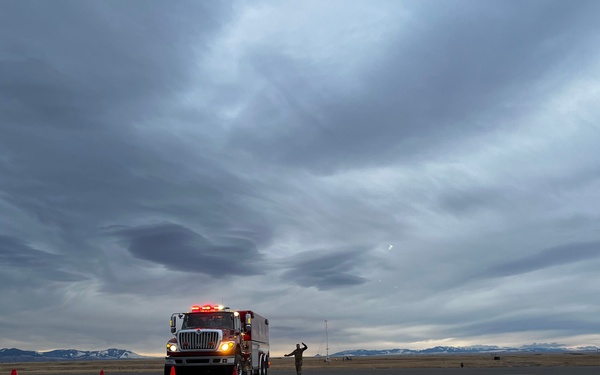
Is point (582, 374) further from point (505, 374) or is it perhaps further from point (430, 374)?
point (430, 374)

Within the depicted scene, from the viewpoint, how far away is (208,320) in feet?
89.0

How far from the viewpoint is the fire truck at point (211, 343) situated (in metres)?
25.4

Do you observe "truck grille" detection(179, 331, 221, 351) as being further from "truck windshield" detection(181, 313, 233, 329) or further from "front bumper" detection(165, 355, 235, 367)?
"truck windshield" detection(181, 313, 233, 329)

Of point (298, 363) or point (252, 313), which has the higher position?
point (252, 313)

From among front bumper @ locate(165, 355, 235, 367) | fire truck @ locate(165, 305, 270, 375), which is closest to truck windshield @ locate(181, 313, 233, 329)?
fire truck @ locate(165, 305, 270, 375)

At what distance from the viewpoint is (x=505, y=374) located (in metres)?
40.8

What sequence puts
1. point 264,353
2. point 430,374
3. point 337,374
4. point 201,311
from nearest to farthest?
point 201,311 < point 264,353 < point 430,374 < point 337,374

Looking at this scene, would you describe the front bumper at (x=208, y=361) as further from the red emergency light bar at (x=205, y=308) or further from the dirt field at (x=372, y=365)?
the dirt field at (x=372, y=365)

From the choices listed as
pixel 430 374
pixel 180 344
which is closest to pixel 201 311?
pixel 180 344

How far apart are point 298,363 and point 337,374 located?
15505 mm

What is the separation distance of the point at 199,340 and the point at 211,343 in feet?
1.86

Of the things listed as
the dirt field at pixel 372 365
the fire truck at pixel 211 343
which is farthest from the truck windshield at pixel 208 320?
the dirt field at pixel 372 365

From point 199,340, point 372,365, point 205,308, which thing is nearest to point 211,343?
point 199,340

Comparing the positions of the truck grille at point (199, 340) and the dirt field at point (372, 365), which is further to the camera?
the dirt field at point (372, 365)
